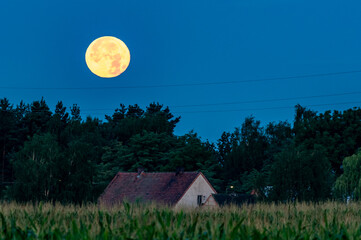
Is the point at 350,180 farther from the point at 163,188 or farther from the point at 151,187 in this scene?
the point at 151,187

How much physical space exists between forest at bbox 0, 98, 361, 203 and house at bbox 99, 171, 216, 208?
12.5ft

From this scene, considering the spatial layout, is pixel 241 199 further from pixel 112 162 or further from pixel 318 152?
pixel 112 162

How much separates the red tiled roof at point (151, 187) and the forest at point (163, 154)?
363cm

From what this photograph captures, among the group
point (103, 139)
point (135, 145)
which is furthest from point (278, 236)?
point (103, 139)

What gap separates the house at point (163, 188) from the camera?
5775cm

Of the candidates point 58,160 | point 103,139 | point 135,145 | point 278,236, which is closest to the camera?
point 278,236

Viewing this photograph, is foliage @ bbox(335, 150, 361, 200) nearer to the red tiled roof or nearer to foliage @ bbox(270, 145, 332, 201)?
foliage @ bbox(270, 145, 332, 201)

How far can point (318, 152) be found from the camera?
128ft

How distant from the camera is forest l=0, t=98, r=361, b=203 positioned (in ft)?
126

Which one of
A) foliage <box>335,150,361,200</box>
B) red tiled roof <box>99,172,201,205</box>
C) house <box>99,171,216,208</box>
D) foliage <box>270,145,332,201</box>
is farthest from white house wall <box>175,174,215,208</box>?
foliage <box>270,145,332,201</box>

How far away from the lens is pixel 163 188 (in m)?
59.1

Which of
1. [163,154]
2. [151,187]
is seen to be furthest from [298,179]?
[163,154]

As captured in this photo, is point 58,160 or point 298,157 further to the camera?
point 58,160

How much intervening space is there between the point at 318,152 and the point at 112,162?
4468 cm
